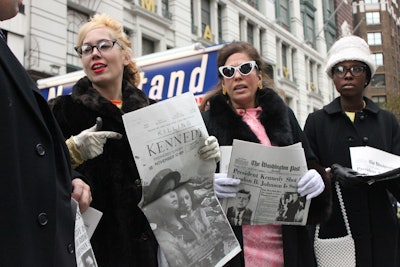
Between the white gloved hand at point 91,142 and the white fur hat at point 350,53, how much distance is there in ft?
6.35

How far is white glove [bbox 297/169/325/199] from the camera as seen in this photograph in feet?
7.98

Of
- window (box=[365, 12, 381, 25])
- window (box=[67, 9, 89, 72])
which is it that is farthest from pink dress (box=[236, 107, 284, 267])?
window (box=[365, 12, 381, 25])

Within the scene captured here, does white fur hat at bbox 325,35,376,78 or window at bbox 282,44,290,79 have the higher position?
window at bbox 282,44,290,79

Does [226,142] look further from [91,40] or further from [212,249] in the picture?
[91,40]

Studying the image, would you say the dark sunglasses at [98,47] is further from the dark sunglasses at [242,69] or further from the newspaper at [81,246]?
the newspaper at [81,246]

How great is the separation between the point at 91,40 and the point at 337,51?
1838 millimetres

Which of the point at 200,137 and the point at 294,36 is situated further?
the point at 294,36

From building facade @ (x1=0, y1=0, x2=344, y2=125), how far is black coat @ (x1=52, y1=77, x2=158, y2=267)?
1291mm

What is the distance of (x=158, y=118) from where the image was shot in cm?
204

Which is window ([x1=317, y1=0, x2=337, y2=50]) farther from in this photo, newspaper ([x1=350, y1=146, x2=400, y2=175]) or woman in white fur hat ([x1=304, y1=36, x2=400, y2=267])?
newspaper ([x1=350, y1=146, x2=400, y2=175])

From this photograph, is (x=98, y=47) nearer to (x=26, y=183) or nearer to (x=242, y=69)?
(x=242, y=69)

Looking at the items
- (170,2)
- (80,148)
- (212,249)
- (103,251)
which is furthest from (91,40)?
(170,2)

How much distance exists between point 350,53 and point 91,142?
81.3 inches

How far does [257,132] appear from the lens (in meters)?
2.64
